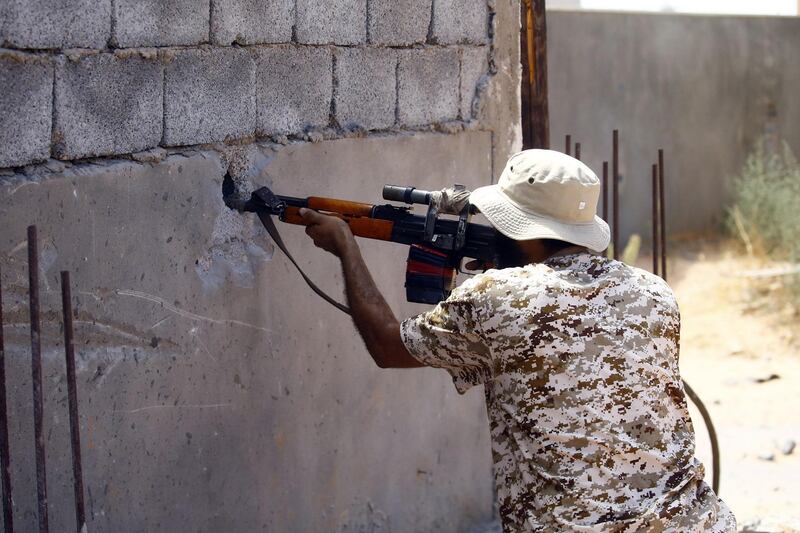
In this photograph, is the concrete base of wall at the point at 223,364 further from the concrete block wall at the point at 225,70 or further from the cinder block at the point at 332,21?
the cinder block at the point at 332,21

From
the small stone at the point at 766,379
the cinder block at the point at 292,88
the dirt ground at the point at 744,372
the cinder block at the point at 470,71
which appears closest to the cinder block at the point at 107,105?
the cinder block at the point at 292,88

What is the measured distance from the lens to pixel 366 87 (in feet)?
11.4

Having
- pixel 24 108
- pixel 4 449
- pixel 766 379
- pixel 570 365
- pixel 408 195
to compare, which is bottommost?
pixel 766 379

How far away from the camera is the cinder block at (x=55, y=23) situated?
2389 millimetres

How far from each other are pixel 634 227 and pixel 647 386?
29.4 ft

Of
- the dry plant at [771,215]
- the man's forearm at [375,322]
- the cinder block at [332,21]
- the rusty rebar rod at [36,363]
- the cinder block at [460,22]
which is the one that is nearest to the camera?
the rusty rebar rod at [36,363]

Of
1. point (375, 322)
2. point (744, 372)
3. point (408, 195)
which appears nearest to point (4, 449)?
point (375, 322)

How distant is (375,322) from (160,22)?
0.92 metres

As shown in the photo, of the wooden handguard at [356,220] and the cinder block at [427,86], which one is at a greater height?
the cinder block at [427,86]

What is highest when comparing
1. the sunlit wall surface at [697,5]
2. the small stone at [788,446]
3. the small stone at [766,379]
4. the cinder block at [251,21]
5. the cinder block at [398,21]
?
the sunlit wall surface at [697,5]

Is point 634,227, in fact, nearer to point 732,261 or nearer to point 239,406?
point 732,261

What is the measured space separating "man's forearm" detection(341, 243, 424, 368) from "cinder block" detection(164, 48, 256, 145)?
582 millimetres

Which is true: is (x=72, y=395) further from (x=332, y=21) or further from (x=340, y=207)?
(x=332, y=21)

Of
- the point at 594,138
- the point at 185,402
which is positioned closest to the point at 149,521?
the point at 185,402
